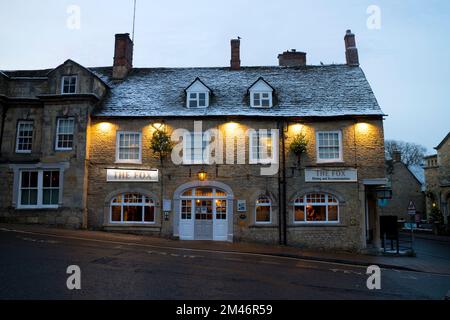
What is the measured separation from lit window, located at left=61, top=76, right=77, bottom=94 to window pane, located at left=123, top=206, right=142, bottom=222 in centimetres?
724

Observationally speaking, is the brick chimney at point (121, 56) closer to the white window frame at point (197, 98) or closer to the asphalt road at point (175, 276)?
the white window frame at point (197, 98)

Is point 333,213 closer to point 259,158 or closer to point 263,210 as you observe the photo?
point 263,210

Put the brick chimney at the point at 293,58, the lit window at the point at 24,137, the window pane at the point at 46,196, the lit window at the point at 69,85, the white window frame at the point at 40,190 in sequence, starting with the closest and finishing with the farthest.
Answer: the white window frame at the point at 40,190 → the window pane at the point at 46,196 → the lit window at the point at 69,85 → the lit window at the point at 24,137 → the brick chimney at the point at 293,58

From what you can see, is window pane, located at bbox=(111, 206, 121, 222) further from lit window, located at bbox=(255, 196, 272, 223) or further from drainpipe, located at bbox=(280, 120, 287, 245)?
drainpipe, located at bbox=(280, 120, 287, 245)

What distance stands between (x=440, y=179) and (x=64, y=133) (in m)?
34.9

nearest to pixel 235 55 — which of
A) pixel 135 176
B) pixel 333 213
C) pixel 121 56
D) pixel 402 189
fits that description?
pixel 121 56

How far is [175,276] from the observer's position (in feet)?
34.9

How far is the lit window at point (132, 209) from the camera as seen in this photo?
19.9 metres

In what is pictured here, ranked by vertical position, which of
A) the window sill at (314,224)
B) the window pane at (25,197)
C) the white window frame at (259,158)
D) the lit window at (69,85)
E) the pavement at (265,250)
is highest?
the lit window at (69,85)

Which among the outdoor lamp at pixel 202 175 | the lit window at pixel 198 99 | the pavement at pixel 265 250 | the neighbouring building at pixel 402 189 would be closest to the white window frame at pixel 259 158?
the outdoor lamp at pixel 202 175

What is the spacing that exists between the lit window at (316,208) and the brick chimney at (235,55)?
33.4 ft

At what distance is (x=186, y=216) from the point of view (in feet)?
65.1

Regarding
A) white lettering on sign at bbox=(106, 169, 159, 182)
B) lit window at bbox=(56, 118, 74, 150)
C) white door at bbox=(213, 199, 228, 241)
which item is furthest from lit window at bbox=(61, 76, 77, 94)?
white door at bbox=(213, 199, 228, 241)
